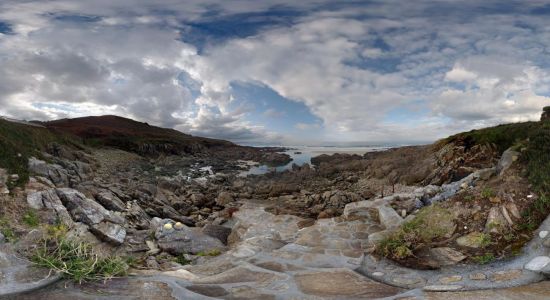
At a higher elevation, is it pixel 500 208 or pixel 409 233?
pixel 500 208

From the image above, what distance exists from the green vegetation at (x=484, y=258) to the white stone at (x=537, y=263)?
0.65 meters

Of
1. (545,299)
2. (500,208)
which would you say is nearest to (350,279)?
(545,299)

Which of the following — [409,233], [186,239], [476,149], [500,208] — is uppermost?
[476,149]

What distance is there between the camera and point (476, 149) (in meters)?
18.8

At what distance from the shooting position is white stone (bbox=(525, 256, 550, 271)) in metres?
6.05

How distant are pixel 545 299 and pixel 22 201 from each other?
11199mm

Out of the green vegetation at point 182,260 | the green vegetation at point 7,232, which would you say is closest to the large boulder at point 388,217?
the green vegetation at point 182,260

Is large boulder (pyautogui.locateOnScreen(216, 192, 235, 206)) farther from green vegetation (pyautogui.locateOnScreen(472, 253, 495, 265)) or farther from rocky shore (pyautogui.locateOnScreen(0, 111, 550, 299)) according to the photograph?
green vegetation (pyautogui.locateOnScreen(472, 253, 495, 265))

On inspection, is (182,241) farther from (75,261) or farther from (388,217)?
(388,217)

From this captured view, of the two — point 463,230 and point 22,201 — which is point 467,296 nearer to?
point 463,230

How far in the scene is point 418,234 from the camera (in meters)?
8.07

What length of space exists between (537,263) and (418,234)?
7.44ft

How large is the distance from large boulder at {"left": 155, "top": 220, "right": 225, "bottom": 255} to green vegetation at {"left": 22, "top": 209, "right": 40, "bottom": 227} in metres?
3.06

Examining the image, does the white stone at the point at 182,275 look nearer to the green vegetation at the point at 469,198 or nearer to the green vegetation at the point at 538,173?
the green vegetation at the point at 469,198
